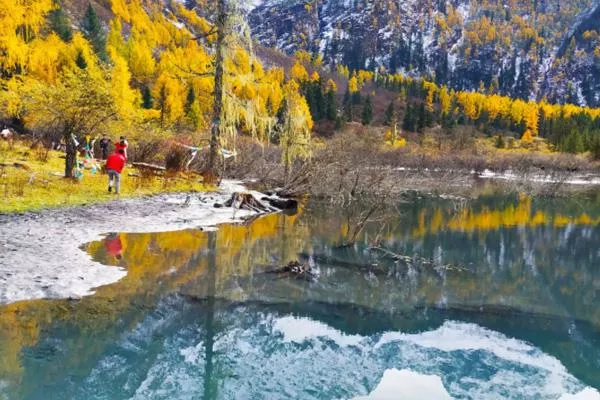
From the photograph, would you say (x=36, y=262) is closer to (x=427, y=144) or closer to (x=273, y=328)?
(x=273, y=328)

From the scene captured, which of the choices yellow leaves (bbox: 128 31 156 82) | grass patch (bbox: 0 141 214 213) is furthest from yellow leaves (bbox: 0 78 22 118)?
yellow leaves (bbox: 128 31 156 82)

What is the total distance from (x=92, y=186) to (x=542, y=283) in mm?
14971

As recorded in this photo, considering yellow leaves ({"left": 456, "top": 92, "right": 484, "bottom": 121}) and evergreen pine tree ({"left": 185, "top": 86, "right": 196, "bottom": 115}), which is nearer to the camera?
evergreen pine tree ({"left": 185, "top": 86, "right": 196, "bottom": 115})

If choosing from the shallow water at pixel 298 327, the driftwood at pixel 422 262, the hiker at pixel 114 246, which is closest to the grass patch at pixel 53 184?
the hiker at pixel 114 246

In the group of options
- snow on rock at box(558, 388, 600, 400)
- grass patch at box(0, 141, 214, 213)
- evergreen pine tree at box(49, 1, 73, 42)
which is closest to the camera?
snow on rock at box(558, 388, 600, 400)

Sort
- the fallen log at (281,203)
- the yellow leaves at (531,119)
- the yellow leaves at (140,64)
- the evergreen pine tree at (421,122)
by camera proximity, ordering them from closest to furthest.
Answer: the fallen log at (281,203), the yellow leaves at (140,64), the evergreen pine tree at (421,122), the yellow leaves at (531,119)

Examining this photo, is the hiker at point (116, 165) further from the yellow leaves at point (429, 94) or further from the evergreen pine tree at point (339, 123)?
the yellow leaves at point (429, 94)

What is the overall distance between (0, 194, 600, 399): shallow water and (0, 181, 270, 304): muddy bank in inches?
16.6

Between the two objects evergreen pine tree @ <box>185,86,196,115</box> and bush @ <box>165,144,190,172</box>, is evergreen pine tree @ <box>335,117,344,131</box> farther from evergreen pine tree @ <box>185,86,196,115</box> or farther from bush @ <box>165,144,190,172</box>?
bush @ <box>165,144,190,172</box>

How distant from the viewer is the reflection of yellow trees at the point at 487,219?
2138 centimetres

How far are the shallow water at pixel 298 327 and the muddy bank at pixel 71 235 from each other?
0.42m

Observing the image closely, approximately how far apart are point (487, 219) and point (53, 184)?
18509 mm

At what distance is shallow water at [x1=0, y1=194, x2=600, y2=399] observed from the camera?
626cm

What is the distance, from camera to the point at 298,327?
8172 millimetres
